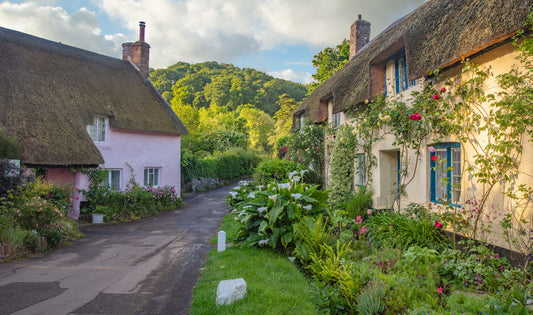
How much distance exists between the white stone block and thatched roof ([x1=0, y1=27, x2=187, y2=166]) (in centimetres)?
956

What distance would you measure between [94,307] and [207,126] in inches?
1435

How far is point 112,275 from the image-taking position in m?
6.21


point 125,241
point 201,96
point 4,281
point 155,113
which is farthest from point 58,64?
point 201,96

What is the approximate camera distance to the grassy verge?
13.6 ft

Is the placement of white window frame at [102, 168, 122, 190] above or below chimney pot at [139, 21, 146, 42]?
below

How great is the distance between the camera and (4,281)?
5781 mm

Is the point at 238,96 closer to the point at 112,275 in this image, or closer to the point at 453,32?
the point at 453,32

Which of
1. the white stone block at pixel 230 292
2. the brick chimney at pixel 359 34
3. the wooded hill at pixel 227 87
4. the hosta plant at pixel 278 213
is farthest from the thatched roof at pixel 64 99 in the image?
the wooded hill at pixel 227 87

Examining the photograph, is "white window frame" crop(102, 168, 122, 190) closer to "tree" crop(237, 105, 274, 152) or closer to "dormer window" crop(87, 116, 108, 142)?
"dormer window" crop(87, 116, 108, 142)

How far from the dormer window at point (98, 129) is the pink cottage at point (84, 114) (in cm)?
4

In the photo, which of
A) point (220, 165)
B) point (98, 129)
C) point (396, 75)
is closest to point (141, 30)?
point (98, 129)

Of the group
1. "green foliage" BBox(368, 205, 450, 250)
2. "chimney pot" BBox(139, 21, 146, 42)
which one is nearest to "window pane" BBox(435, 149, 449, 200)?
"green foliage" BBox(368, 205, 450, 250)

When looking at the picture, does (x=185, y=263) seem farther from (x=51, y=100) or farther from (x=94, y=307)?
(x=51, y=100)

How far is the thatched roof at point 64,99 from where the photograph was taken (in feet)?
36.6
